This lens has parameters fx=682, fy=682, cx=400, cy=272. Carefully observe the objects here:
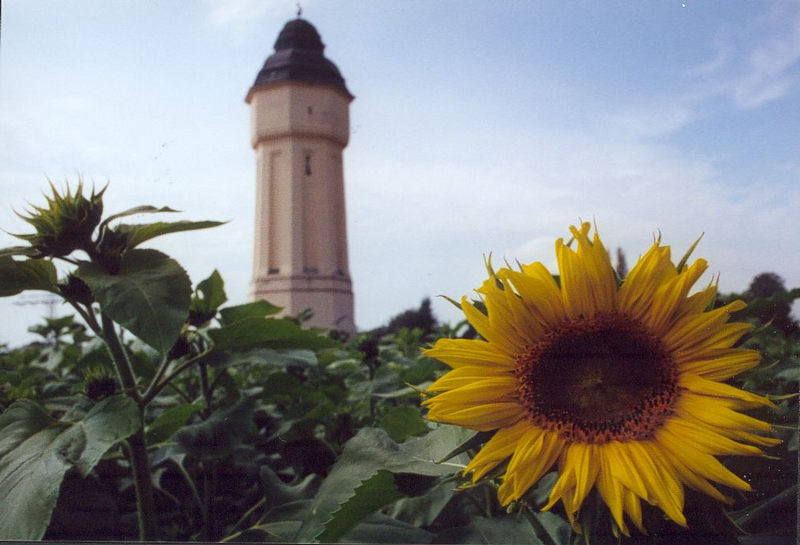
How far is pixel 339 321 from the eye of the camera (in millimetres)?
1037

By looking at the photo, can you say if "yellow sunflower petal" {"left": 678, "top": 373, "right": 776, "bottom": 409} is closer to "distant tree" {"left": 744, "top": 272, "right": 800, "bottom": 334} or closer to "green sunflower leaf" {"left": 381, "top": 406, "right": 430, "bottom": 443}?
"distant tree" {"left": 744, "top": 272, "right": 800, "bottom": 334}

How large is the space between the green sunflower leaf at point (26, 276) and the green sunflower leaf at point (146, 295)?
0.21ft

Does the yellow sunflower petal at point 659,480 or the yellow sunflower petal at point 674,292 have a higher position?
the yellow sunflower petal at point 674,292

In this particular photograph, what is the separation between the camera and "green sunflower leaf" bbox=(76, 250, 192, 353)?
2.05ft

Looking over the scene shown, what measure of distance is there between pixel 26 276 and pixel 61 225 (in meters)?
0.07

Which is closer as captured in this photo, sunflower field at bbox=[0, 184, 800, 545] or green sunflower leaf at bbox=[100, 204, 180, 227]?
sunflower field at bbox=[0, 184, 800, 545]

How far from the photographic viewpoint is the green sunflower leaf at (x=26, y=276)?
69 cm

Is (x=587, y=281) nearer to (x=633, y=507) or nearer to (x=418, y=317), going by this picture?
(x=633, y=507)

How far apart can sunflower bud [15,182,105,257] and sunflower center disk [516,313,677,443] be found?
1.51ft

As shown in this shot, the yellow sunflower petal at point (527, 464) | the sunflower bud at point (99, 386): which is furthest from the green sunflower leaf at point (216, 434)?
the yellow sunflower petal at point (527, 464)

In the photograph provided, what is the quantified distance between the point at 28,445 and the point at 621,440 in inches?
20.5

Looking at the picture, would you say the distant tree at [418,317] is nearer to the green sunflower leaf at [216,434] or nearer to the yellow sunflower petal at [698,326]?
the green sunflower leaf at [216,434]

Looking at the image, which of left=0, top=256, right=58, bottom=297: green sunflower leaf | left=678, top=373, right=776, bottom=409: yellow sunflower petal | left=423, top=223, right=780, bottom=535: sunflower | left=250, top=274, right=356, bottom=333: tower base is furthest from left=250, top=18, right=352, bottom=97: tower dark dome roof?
left=678, top=373, right=776, bottom=409: yellow sunflower petal

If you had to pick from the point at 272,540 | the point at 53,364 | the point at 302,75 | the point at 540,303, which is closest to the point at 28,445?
the point at 272,540
